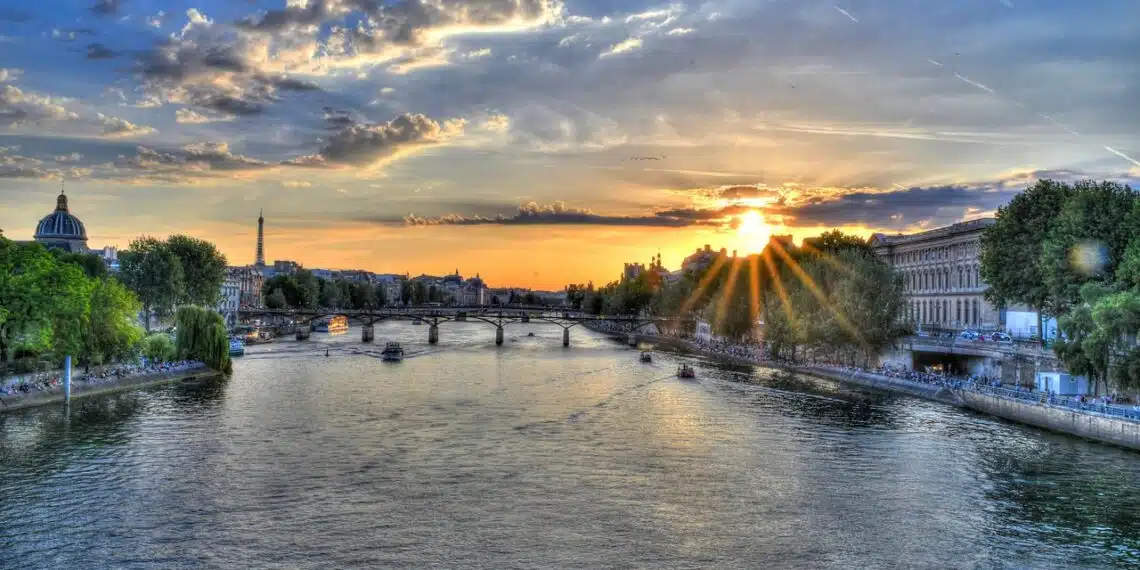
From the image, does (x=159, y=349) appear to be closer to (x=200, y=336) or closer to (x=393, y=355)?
(x=200, y=336)

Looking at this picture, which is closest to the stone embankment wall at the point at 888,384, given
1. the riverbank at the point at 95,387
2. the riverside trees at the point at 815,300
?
the riverside trees at the point at 815,300

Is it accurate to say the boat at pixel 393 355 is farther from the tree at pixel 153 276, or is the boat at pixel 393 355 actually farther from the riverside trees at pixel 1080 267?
the riverside trees at pixel 1080 267

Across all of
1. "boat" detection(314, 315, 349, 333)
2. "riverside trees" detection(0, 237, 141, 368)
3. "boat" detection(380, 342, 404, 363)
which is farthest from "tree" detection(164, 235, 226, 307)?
"boat" detection(314, 315, 349, 333)

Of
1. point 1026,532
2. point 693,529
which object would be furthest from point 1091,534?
point 693,529

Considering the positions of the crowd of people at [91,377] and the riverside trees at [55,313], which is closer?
the crowd of people at [91,377]

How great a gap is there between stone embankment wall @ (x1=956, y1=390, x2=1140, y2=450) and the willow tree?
56241 millimetres

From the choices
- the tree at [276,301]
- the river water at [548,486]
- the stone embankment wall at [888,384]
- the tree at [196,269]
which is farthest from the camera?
the tree at [276,301]

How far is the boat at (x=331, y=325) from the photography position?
170 meters

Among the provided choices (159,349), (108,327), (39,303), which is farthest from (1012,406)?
(159,349)

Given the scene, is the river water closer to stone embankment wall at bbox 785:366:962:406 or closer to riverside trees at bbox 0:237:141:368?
stone embankment wall at bbox 785:366:962:406

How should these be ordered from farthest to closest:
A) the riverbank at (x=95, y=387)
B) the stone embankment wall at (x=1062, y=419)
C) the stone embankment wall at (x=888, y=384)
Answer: the stone embankment wall at (x=888, y=384) → the riverbank at (x=95, y=387) → the stone embankment wall at (x=1062, y=419)

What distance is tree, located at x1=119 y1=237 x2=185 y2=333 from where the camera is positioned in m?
101

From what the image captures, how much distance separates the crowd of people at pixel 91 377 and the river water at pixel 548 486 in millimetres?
2594

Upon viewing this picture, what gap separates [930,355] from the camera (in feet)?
255
